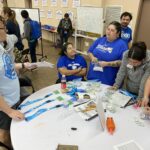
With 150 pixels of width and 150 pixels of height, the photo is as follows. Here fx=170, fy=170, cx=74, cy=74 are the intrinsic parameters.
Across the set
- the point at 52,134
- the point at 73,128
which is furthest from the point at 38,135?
the point at 73,128

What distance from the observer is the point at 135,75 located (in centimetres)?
191

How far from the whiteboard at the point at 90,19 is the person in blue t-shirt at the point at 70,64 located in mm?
2787

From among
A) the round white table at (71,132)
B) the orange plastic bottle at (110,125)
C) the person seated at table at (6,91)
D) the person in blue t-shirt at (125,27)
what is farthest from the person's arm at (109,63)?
the person in blue t-shirt at (125,27)

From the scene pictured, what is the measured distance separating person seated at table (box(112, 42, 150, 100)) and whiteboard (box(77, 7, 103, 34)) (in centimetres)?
318

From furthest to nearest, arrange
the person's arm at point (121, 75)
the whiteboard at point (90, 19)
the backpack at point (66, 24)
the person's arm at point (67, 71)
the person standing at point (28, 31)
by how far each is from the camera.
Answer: the backpack at point (66, 24) < the whiteboard at point (90, 19) < the person standing at point (28, 31) < the person's arm at point (67, 71) < the person's arm at point (121, 75)

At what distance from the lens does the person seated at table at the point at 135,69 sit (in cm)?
172

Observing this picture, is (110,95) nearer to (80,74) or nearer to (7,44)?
(80,74)

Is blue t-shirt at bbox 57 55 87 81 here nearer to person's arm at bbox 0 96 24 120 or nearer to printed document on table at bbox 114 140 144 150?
person's arm at bbox 0 96 24 120

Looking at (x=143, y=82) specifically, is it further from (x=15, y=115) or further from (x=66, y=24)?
(x=66, y=24)

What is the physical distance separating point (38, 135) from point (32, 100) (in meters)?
0.52

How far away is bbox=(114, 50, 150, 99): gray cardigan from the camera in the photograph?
181 centimetres

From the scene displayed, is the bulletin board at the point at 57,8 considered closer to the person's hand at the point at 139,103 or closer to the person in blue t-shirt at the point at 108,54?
the person in blue t-shirt at the point at 108,54

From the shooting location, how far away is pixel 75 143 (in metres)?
1.22

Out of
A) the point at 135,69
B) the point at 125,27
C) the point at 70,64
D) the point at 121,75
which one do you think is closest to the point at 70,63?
the point at 70,64
